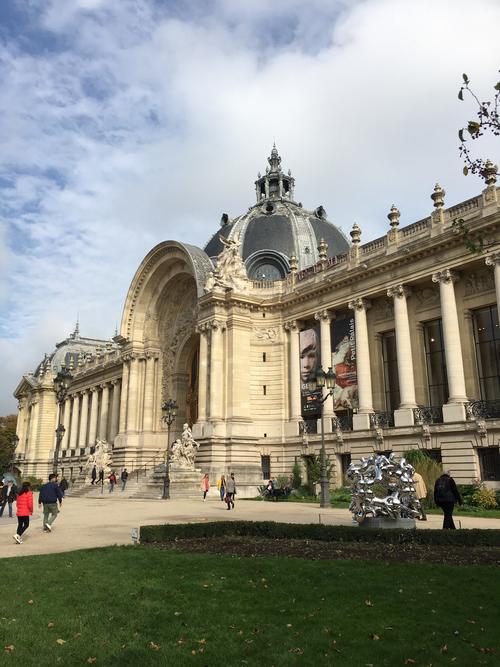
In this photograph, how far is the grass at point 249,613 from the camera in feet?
21.6

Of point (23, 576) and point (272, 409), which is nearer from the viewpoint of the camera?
point (23, 576)

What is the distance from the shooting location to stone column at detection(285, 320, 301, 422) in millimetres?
40438

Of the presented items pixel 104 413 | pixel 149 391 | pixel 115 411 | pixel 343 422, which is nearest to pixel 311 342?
pixel 343 422

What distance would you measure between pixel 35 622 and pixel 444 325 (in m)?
27.6

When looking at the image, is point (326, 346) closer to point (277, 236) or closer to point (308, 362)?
point (308, 362)

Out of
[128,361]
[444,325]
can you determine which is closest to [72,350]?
[128,361]

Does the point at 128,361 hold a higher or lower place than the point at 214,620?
higher

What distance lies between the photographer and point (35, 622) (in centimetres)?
781

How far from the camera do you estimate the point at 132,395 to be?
173ft

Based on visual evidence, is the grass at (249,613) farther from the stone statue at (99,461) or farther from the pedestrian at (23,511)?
the stone statue at (99,461)

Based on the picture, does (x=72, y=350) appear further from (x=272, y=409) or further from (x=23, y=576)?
(x=23, y=576)

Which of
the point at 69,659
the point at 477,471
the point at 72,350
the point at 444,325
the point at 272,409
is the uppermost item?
the point at 72,350

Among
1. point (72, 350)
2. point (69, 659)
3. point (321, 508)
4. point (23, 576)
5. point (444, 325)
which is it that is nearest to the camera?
point (69, 659)

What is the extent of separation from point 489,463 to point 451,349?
6.11 meters
